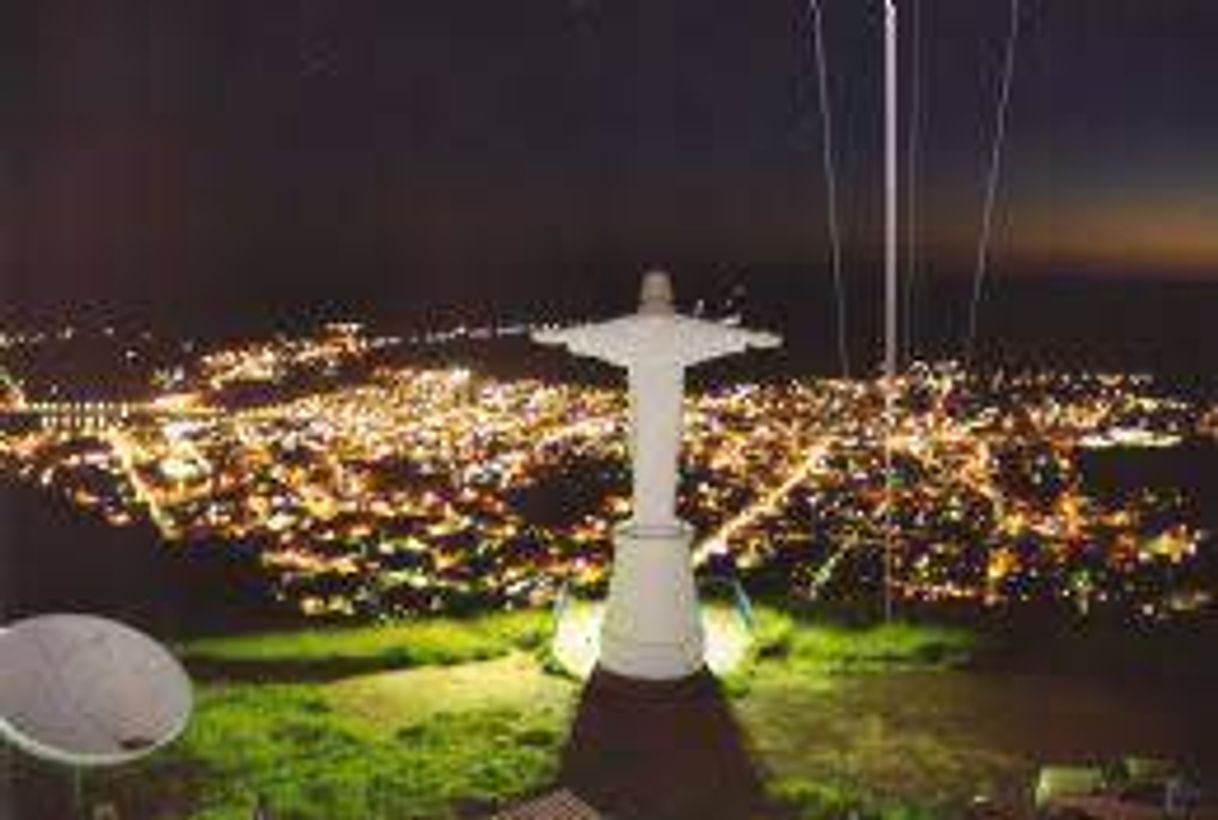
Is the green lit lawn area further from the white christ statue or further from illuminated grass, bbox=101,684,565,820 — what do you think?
the white christ statue

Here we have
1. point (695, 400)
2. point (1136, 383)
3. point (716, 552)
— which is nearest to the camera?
point (716, 552)

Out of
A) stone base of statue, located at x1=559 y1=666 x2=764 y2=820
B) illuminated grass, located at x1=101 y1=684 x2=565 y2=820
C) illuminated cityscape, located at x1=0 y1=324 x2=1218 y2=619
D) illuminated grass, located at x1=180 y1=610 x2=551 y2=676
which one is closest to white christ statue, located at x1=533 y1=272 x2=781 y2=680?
stone base of statue, located at x1=559 y1=666 x2=764 y2=820

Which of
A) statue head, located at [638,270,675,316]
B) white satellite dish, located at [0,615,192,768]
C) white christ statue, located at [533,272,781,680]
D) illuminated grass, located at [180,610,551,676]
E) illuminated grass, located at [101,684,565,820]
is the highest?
statue head, located at [638,270,675,316]

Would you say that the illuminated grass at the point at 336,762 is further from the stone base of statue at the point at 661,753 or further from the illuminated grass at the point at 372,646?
the illuminated grass at the point at 372,646

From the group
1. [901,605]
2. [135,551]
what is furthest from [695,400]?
[901,605]

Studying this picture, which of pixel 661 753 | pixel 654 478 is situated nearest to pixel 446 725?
pixel 661 753

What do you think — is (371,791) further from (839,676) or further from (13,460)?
(13,460)

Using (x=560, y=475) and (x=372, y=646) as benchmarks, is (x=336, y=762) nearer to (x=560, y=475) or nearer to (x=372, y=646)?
(x=372, y=646)
